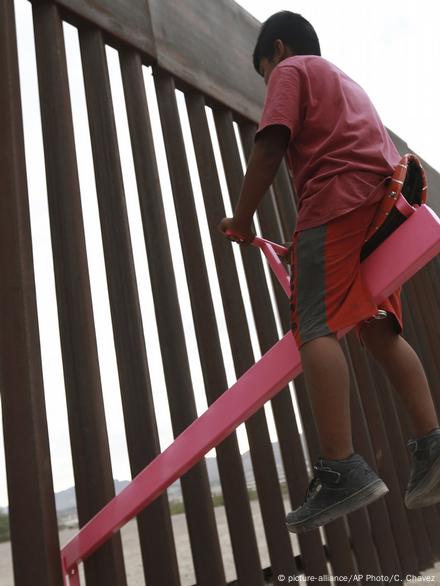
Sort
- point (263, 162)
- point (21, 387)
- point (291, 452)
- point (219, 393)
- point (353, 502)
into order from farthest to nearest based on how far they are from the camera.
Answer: point (291, 452) < point (219, 393) < point (21, 387) < point (263, 162) < point (353, 502)

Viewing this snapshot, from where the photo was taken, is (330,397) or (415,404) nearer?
(330,397)

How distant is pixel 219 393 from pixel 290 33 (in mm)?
873

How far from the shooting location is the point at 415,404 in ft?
3.24

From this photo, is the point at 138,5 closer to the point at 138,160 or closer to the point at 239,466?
the point at 138,160

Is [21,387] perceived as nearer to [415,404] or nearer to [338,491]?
[338,491]

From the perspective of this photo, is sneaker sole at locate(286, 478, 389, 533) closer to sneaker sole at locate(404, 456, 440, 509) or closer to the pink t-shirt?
sneaker sole at locate(404, 456, 440, 509)

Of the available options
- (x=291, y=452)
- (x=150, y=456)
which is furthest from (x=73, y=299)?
(x=291, y=452)

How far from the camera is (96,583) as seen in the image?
1.13 m

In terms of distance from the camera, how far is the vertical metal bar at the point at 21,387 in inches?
40.8

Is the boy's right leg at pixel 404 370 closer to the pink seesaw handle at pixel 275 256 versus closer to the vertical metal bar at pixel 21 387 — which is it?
the pink seesaw handle at pixel 275 256

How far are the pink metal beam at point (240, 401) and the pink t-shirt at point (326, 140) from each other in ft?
0.29

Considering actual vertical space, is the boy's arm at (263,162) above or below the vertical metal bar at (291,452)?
above

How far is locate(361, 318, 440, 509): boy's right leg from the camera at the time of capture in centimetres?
90

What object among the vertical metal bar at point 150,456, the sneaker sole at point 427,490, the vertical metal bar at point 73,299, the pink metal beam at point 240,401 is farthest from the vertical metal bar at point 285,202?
the sneaker sole at point 427,490
